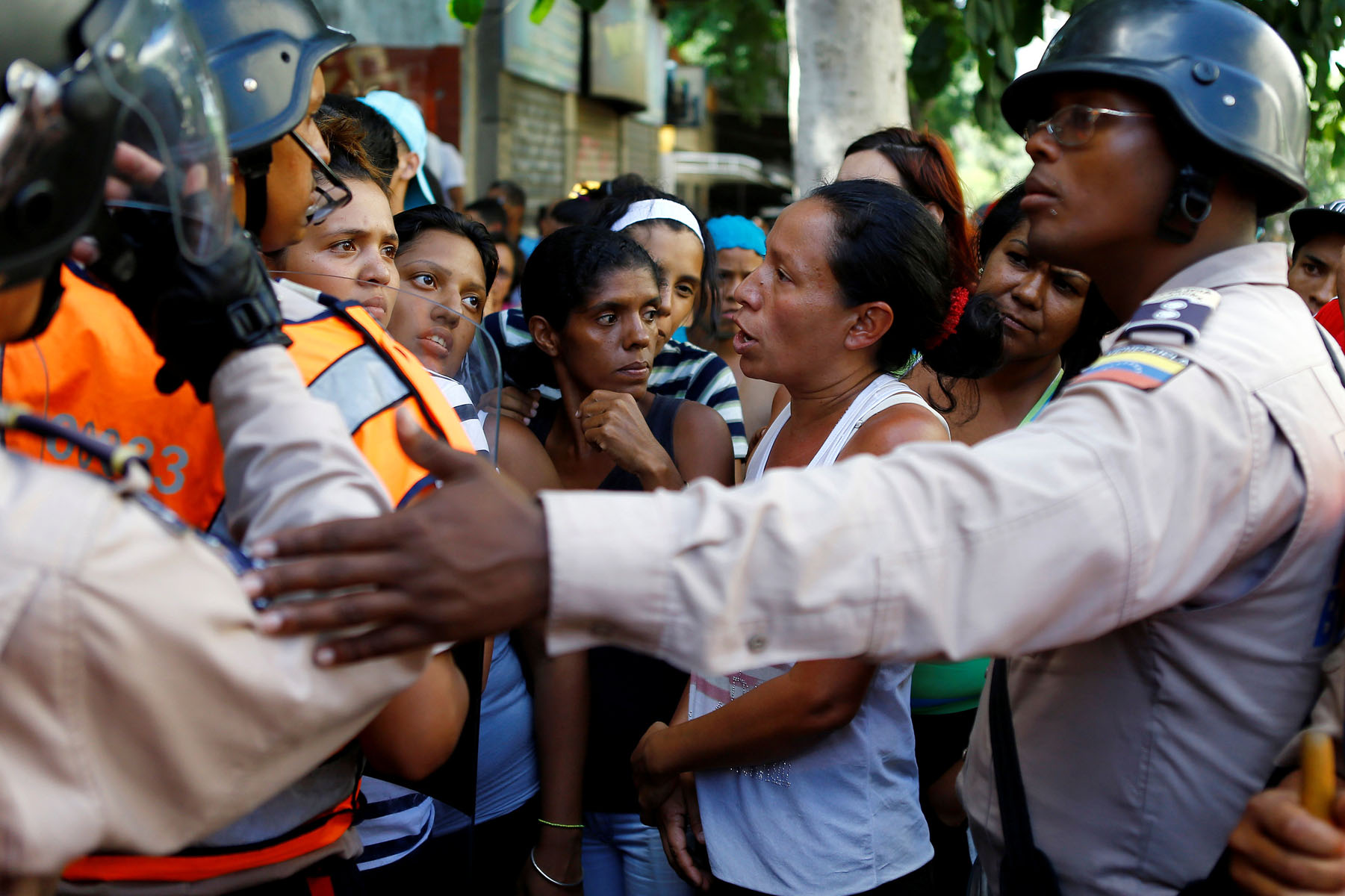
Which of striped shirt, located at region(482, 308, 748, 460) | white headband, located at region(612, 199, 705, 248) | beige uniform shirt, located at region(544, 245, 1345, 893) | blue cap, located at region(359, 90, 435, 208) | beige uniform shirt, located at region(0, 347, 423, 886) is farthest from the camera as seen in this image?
blue cap, located at region(359, 90, 435, 208)

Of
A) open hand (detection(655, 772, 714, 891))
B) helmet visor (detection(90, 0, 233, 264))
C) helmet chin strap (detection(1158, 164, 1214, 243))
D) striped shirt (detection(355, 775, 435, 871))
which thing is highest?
helmet visor (detection(90, 0, 233, 264))

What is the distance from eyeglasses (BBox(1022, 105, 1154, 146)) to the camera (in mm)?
1619

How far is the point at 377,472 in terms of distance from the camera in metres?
1.34

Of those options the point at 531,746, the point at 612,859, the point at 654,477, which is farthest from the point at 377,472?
the point at 612,859

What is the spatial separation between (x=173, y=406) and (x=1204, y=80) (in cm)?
155

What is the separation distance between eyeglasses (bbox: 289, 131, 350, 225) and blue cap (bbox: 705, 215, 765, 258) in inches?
100

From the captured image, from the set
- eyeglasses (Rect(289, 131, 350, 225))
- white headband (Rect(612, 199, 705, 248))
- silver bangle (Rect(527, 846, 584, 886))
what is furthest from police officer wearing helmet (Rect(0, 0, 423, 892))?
white headband (Rect(612, 199, 705, 248))

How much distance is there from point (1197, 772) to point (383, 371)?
1.25 m

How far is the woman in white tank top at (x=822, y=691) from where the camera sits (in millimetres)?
1930

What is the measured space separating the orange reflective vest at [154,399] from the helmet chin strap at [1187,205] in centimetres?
113

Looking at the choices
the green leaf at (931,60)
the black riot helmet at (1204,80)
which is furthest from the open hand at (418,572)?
the green leaf at (931,60)

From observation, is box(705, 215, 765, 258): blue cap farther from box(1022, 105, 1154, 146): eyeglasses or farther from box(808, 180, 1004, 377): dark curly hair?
box(1022, 105, 1154, 146): eyeglasses

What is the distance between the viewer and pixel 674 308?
3.51 m

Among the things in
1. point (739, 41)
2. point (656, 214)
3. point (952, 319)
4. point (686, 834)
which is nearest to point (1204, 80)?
point (952, 319)
